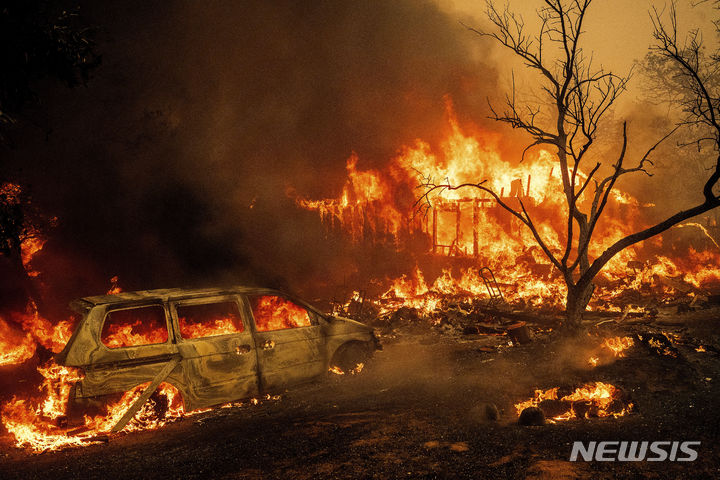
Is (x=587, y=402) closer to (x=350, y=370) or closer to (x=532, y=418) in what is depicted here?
(x=532, y=418)

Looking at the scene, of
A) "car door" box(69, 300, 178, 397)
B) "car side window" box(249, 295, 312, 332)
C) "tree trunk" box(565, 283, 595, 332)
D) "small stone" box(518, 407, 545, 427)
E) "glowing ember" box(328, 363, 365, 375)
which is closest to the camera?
"small stone" box(518, 407, 545, 427)

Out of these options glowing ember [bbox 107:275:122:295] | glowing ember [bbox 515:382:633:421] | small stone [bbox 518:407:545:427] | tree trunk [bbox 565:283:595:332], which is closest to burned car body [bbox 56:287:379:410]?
glowing ember [bbox 515:382:633:421]

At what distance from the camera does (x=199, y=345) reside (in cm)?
562

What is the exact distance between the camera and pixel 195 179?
15.3 meters

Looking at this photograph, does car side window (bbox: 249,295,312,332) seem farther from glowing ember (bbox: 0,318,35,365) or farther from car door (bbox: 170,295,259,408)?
glowing ember (bbox: 0,318,35,365)

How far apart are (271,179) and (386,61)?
921 cm

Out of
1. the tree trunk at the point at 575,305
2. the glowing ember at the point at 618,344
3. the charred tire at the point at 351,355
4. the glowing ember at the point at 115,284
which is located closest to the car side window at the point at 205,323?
the charred tire at the point at 351,355

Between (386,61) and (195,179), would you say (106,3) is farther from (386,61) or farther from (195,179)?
(386,61)

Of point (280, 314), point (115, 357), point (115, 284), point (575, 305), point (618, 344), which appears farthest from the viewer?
point (115, 284)

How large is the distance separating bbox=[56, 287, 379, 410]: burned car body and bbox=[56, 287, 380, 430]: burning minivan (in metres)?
0.01

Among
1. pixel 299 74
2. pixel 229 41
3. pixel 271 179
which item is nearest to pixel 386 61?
pixel 299 74

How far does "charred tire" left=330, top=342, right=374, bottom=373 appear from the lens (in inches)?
275

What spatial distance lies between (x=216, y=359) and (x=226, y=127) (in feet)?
44.2

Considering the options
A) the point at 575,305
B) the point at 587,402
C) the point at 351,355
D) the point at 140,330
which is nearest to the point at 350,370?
the point at 351,355
